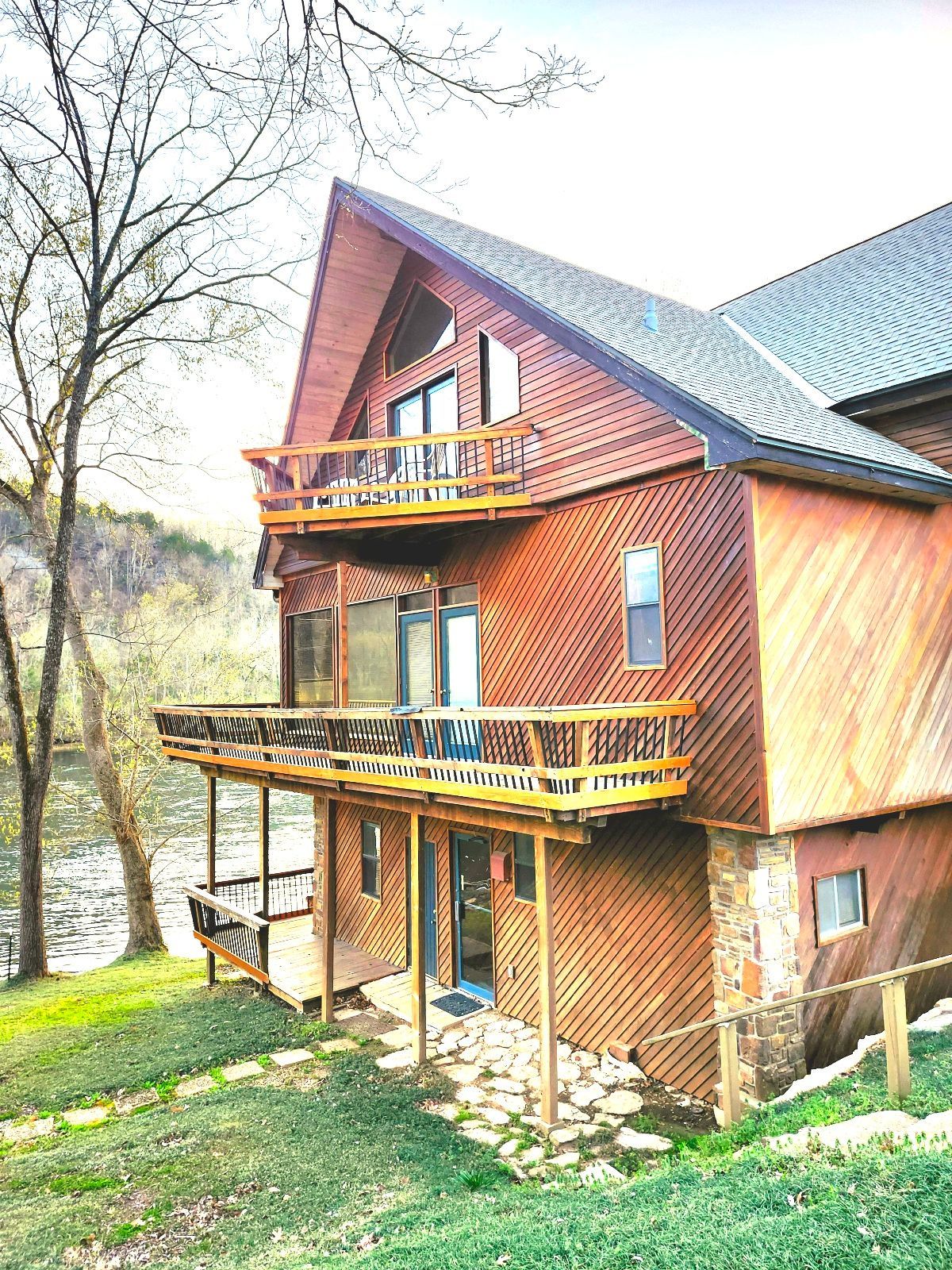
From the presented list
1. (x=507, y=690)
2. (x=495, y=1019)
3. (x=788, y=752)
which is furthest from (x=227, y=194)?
(x=495, y=1019)

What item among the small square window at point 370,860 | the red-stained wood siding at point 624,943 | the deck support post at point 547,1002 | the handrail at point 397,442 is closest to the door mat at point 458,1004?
the red-stained wood siding at point 624,943

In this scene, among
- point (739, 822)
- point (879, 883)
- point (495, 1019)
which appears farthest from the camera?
point (495, 1019)

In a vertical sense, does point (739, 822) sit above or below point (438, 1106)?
above

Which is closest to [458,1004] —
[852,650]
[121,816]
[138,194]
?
[852,650]

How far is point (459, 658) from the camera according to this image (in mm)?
9969

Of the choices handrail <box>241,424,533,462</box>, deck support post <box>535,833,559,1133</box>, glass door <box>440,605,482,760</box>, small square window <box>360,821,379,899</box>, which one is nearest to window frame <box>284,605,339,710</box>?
small square window <box>360,821,379,899</box>

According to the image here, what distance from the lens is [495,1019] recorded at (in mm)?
8922

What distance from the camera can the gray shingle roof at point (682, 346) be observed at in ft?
21.7

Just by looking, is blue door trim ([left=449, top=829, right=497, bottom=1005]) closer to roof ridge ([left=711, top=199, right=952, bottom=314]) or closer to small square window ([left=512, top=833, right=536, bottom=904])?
small square window ([left=512, top=833, right=536, bottom=904])

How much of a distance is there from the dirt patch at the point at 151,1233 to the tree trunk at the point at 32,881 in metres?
8.90

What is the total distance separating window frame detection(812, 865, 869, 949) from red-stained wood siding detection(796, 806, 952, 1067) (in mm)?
28

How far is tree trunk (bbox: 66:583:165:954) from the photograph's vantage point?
49.8ft

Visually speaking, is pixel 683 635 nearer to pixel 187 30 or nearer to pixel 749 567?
pixel 749 567

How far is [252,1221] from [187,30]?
7.97 metres
